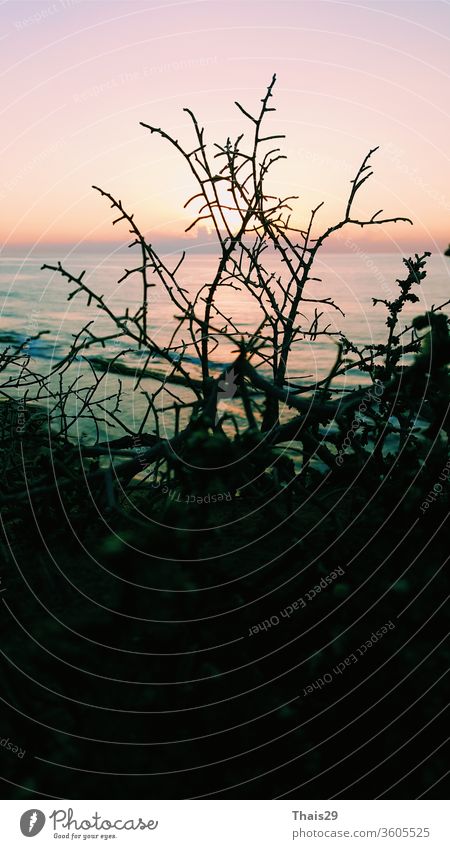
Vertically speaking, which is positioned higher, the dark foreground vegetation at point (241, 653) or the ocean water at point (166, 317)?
the ocean water at point (166, 317)

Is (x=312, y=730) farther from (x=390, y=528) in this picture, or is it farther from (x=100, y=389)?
(x=100, y=389)

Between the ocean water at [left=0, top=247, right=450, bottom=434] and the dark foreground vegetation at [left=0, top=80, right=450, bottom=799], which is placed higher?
the ocean water at [left=0, top=247, right=450, bottom=434]

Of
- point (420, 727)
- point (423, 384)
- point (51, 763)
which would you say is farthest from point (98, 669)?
point (423, 384)

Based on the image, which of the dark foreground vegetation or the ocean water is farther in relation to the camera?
the ocean water

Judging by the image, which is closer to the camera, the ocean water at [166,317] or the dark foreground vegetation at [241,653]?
the dark foreground vegetation at [241,653]

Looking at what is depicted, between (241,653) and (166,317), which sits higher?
(166,317)

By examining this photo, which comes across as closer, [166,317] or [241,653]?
[241,653]

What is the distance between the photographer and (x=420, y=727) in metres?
0.84

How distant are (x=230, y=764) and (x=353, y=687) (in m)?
0.17
